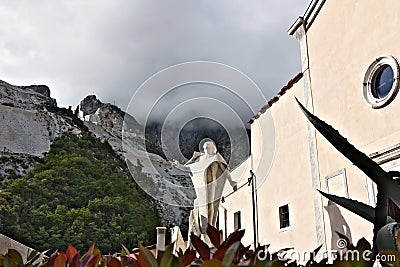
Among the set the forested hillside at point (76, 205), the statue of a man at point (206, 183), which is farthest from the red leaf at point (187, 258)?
the forested hillside at point (76, 205)

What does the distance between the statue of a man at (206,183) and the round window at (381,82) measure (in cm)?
211

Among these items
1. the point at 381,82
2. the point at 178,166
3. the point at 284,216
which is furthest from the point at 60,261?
the point at 284,216

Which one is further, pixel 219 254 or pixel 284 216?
pixel 284 216

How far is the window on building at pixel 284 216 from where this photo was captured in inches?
309

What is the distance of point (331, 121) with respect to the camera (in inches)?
249

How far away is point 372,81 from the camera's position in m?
5.57

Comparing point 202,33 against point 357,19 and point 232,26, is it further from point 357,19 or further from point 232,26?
point 357,19

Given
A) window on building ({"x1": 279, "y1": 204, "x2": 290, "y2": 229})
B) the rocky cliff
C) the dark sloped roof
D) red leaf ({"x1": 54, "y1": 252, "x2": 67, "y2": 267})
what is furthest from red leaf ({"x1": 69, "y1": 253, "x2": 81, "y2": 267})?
the rocky cliff

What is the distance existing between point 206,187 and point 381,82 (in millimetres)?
2666

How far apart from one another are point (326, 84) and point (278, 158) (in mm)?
2251

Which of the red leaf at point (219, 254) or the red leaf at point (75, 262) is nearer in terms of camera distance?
the red leaf at point (219, 254)

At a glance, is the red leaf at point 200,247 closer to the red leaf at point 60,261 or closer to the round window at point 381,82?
the red leaf at point 60,261

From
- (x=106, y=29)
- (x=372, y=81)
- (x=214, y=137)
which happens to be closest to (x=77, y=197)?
(x=106, y=29)

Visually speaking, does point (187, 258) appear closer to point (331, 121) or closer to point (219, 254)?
point (219, 254)
